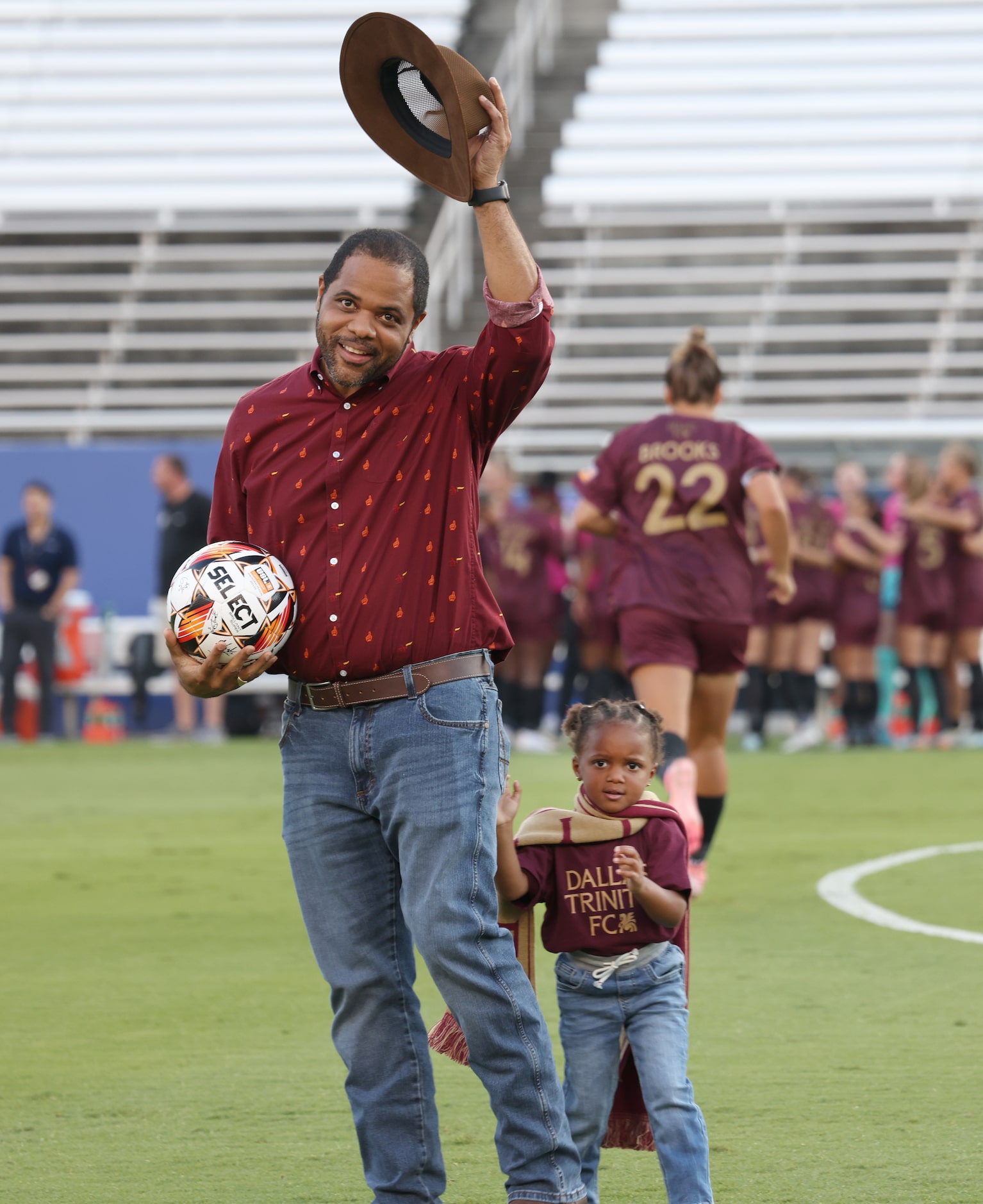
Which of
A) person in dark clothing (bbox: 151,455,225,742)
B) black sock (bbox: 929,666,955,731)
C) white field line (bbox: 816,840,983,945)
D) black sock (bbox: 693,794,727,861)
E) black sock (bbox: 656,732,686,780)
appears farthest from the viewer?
black sock (bbox: 929,666,955,731)

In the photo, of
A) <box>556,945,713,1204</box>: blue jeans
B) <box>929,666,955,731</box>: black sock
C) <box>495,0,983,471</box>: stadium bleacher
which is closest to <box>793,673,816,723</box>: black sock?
<box>929,666,955,731</box>: black sock

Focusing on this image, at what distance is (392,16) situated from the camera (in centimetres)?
325

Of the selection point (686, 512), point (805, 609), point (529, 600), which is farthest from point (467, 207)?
point (686, 512)

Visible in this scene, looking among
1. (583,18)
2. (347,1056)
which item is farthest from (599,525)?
(583,18)

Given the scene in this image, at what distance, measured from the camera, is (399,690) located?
3.32m

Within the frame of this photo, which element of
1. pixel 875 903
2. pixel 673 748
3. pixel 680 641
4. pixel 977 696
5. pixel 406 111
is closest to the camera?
pixel 406 111

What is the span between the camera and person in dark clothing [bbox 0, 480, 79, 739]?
15.0 meters

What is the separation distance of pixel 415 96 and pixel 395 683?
113cm

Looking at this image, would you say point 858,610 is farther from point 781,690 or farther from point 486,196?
point 486,196

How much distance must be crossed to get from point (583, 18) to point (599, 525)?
19.8m

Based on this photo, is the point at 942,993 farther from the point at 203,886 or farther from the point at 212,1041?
the point at 203,886

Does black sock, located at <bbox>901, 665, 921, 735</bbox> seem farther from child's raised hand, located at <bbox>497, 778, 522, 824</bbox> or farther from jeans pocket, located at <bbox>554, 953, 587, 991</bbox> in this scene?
child's raised hand, located at <bbox>497, 778, 522, 824</bbox>

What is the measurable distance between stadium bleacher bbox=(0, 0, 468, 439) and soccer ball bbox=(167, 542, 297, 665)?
695 inches

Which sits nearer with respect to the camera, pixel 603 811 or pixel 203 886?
pixel 603 811
